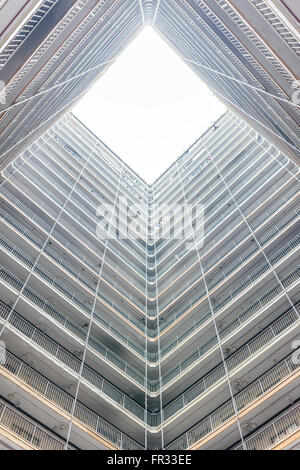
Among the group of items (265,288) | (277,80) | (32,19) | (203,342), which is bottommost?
(203,342)

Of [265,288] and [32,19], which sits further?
[265,288]

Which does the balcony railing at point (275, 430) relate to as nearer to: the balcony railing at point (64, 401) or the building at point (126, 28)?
the balcony railing at point (64, 401)

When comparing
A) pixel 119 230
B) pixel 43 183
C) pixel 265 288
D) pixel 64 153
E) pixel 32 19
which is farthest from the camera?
pixel 64 153


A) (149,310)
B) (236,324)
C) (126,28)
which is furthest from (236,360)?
→ (126,28)

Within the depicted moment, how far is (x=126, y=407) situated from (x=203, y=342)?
4.49 m

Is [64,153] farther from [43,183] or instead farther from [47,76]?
[47,76]

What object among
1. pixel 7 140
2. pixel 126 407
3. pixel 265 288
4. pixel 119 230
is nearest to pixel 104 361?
pixel 126 407

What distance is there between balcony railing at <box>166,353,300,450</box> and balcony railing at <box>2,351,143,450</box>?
2095mm

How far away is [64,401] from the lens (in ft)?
44.9

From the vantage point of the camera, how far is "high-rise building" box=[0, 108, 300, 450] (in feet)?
42.7

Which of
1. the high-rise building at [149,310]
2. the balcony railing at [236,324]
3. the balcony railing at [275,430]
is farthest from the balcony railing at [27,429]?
the balcony railing at [275,430]

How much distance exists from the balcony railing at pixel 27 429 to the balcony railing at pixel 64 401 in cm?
88

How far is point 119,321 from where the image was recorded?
743 inches

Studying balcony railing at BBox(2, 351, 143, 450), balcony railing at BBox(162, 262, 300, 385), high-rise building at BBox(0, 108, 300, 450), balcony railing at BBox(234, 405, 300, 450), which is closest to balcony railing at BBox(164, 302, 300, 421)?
high-rise building at BBox(0, 108, 300, 450)
